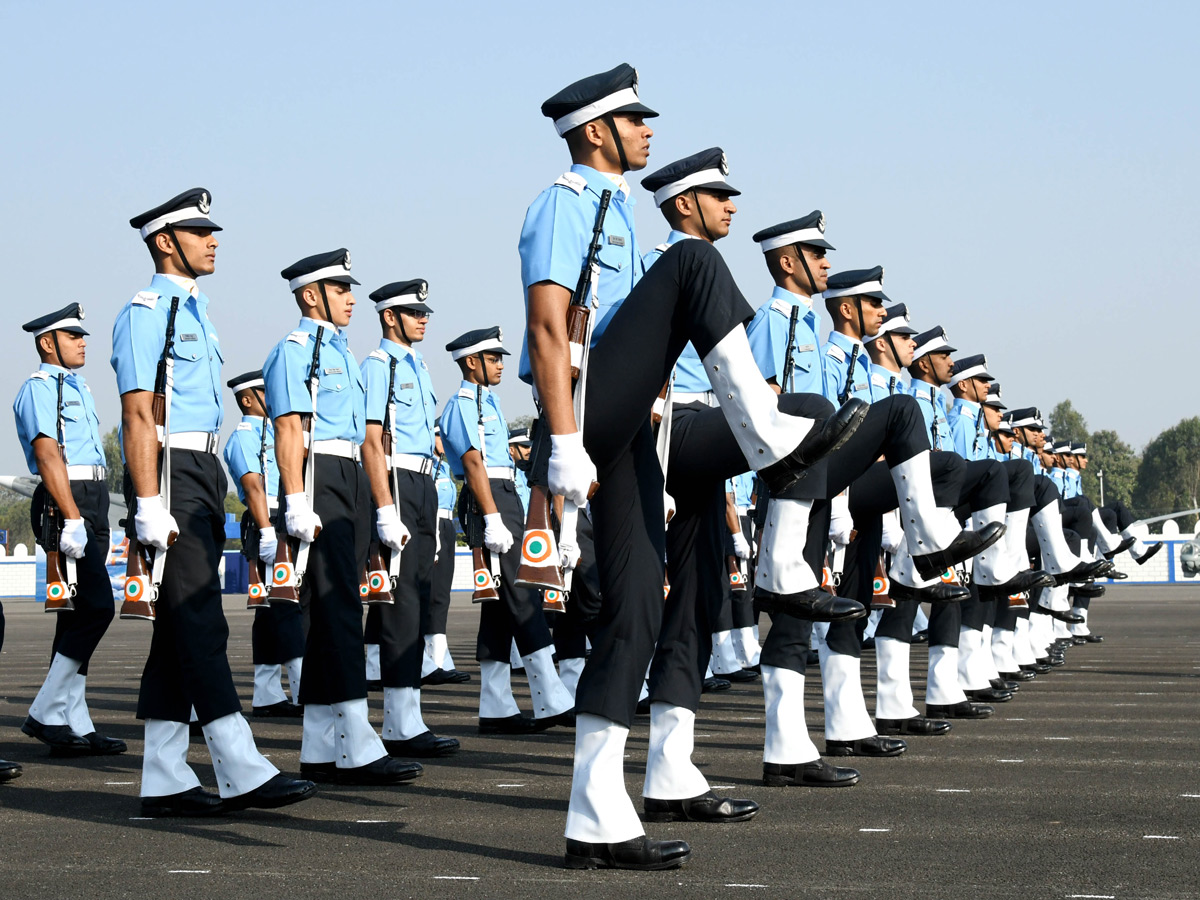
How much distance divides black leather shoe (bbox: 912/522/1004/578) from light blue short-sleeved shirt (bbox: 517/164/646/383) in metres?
2.19

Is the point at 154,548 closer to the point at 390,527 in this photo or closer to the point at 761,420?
the point at 390,527

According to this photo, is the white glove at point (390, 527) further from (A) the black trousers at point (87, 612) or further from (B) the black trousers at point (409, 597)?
(A) the black trousers at point (87, 612)

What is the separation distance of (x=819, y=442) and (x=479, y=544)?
5258 millimetres

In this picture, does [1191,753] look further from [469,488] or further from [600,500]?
[469,488]

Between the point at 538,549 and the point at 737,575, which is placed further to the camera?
the point at 737,575

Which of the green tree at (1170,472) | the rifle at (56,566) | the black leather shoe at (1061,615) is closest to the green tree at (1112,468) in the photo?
the green tree at (1170,472)

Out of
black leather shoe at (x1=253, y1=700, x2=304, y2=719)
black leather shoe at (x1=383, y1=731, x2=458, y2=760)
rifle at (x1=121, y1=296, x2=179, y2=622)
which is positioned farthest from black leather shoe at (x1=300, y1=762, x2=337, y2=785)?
black leather shoe at (x1=253, y1=700, x2=304, y2=719)

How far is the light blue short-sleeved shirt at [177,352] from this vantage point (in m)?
6.32

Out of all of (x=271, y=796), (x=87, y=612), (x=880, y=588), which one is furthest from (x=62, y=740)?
(x=880, y=588)

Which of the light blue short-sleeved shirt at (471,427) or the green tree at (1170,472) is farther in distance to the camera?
the green tree at (1170,472)

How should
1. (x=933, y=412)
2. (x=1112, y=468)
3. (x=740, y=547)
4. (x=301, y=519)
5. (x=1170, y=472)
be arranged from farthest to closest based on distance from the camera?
(x=1112, y=468) → (x=1170, y=472) → (x=740, y=547) → (x=933, y=412) → (x=301, y=519)

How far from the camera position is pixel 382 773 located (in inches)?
267

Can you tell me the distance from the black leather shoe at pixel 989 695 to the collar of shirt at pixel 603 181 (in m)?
6.30

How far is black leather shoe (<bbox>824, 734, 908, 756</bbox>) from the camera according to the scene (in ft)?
→ 24.1
